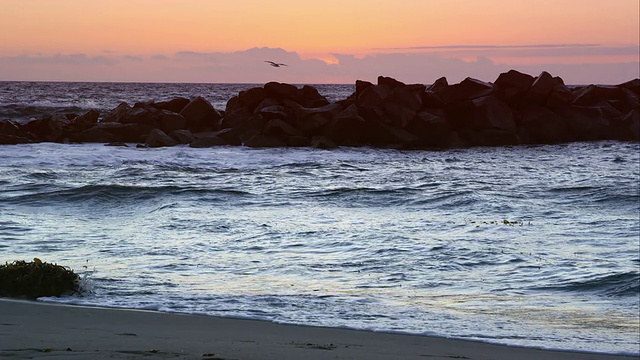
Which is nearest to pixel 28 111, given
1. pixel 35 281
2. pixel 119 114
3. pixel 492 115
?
pixel 119 114

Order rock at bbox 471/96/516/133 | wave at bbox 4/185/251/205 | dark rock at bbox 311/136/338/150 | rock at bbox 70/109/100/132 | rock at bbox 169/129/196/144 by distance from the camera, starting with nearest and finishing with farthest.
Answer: wave at bbox 4/185/251/205
dark rock at bbox 311/136/338/150
rock at bbox 169/129/196/144
rock at bbox 471/96/516/133
rock at bbox 70/109/100/132

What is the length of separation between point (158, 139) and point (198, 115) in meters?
3.50

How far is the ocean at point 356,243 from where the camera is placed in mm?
6707

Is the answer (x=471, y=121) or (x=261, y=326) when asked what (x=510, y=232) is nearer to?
(x=261, y=326)

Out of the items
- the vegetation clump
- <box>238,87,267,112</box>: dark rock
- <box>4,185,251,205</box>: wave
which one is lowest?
<box>4,185,251,205</box>: wave

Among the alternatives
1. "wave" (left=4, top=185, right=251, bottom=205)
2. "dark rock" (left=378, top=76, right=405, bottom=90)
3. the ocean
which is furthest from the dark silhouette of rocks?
"wave" (left=4, top=185, right=251, bottom=205)

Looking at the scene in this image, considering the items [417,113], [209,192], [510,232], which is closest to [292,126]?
[417,113]

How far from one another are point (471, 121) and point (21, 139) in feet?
49.4

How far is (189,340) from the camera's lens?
202 inches

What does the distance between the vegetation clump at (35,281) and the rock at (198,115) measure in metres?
23.3

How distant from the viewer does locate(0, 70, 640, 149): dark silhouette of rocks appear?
2789 centimetres

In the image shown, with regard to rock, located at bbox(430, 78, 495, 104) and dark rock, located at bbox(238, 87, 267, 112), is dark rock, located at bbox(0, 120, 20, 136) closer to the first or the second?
dark rock, located at bbox(238, 87, 267, 112)

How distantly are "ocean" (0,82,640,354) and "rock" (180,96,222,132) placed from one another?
8932 millimetres

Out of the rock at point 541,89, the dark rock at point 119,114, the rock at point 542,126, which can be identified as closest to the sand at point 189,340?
the dark rock at point 119,114
